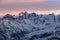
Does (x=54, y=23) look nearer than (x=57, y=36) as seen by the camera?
No

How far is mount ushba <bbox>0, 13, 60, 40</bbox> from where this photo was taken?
130 m

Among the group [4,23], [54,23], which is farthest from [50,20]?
[4,23]

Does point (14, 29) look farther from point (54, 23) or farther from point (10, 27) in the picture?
point (54, 23)

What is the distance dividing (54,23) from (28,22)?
14093mm

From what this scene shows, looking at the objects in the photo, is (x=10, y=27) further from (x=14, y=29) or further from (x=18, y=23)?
(x=18, y=23)

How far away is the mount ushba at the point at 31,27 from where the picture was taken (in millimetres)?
130500

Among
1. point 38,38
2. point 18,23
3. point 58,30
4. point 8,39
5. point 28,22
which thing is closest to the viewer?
point 8,39

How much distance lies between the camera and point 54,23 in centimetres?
16050

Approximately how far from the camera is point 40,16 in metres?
173

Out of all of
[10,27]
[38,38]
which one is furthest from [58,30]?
[10,27]

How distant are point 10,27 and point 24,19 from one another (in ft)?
103

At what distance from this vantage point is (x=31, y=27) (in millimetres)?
156625

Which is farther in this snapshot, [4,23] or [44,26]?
[44,26]

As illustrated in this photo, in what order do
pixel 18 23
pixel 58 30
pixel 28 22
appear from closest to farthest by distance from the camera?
pixel 58 30, pixel 18 23, pixel 28 22
